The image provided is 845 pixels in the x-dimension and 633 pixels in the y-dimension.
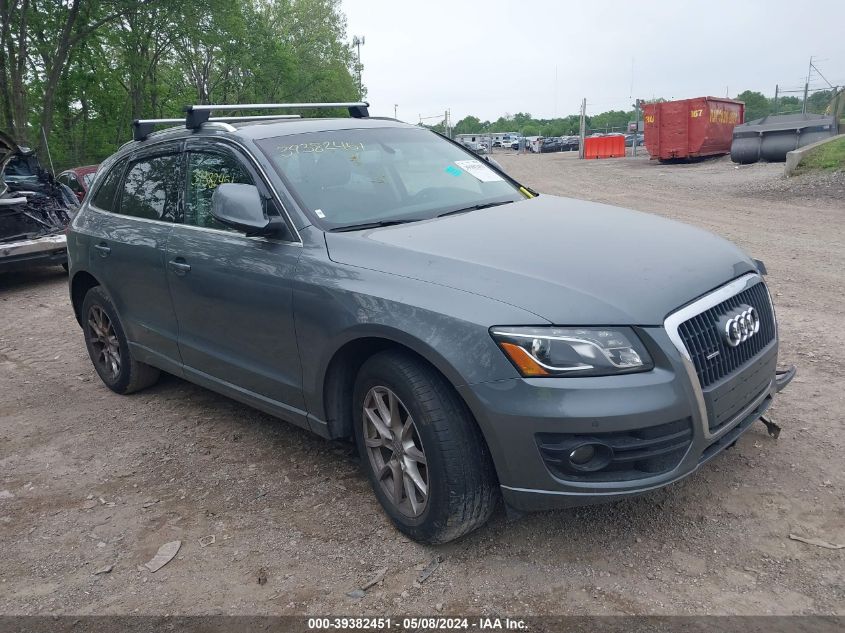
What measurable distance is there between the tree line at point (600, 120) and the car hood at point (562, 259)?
16937mm

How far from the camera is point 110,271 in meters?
4.78

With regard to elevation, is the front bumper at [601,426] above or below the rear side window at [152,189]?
below

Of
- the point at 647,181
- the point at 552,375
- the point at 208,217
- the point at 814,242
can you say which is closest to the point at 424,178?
the point at 208,217

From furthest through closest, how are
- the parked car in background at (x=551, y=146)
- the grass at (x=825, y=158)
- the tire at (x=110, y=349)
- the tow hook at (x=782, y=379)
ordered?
1. the parked car in background at (x=551, y=146)
2. the grass at (x=825, y=158)
3. the tire at (x=110, y=349)
4. the tow hook at (x=782, y=379)

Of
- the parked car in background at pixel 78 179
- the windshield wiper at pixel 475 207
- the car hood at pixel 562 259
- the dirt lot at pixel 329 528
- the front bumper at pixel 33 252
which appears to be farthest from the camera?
the parked car in background at pixel 78 179

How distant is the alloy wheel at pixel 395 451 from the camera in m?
2.98

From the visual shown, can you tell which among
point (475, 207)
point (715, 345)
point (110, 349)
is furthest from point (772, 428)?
point (110, 349)

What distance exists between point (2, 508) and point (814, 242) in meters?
9.15

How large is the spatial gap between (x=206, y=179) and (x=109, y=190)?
1366mm

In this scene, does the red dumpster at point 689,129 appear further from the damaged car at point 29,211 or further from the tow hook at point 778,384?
the tow hook at point 778,384

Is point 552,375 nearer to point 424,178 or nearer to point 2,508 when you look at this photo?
point 424,178

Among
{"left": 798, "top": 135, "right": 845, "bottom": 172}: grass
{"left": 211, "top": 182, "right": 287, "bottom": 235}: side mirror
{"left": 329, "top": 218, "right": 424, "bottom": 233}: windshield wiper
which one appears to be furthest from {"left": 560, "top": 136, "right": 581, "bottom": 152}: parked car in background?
{"left": 211, "top": 182, "right": 287, "bottom": 235}: side mirror

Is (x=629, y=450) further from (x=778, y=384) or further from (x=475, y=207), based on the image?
(x=475, y=207)

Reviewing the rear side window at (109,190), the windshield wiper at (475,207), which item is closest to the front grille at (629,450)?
the windshield wiper at (475,207)
